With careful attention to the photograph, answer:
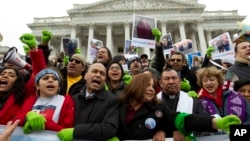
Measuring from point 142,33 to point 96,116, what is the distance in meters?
6.88

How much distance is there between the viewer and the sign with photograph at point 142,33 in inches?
413

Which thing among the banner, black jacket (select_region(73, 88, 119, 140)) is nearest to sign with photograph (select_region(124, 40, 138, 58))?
black jacket (select_region(73, 88, 119, 140))

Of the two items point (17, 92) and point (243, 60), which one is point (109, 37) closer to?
point (243, 60)

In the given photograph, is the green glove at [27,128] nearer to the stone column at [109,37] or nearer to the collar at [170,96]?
the collar at [170,96]

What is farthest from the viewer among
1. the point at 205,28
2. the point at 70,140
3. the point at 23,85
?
the point at 205,28

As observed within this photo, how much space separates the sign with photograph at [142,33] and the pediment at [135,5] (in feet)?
136

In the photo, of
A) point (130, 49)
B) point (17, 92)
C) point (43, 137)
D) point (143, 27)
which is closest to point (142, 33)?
point (143, 27)

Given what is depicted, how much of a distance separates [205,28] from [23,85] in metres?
52.8

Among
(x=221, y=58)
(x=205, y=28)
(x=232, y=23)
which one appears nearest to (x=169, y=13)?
(x=205, y=28)

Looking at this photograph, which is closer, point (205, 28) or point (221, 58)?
point (221, 58)

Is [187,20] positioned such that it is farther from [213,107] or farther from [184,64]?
[213,107]

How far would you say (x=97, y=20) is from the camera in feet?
168

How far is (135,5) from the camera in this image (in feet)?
173

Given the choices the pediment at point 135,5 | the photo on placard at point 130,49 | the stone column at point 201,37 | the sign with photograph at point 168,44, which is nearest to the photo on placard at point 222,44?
the sign with photograph at point 168,44
